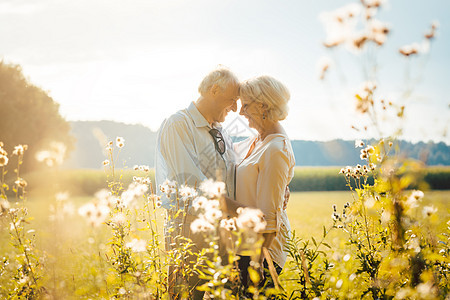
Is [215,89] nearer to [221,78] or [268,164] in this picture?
[221,78]

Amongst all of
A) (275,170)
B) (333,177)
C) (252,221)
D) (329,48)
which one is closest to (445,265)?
(275,170)

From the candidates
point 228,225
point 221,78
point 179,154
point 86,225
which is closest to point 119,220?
point 86,225

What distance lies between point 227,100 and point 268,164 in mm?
972

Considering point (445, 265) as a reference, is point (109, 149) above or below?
above

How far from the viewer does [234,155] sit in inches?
143

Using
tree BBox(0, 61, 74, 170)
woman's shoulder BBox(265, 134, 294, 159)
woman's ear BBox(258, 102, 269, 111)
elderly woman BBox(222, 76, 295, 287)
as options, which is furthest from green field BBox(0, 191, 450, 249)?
tree BBox(0, 61, 74, 170)

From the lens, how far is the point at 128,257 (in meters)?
2.45

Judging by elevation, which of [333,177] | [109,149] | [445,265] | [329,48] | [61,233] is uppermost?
[329,48]

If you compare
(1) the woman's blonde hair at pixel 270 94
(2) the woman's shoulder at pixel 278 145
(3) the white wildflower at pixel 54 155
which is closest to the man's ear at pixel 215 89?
(1) the woman's blonde hair at pixel 270 94

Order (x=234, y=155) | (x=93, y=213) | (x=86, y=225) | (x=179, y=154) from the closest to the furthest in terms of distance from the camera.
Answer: (x=93, y=213), (x=86, y=225), (x=179, y=154), (x=234, y=155)

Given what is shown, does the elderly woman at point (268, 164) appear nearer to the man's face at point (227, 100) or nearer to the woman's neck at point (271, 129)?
the woman's neck at point (271, 129)

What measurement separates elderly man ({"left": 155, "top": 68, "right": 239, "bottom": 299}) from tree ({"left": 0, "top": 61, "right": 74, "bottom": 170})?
1055 inches

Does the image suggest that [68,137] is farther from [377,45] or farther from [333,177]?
[377,45]

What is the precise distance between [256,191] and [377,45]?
143 centimetres
